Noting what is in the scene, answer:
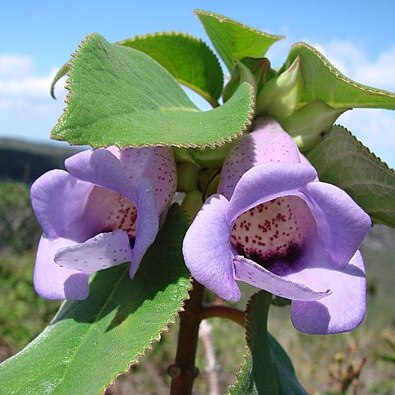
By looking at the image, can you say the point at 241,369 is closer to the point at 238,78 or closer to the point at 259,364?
the point at 259,364

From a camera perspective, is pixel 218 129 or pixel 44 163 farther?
pixel 44 163

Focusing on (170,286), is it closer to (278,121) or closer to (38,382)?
(38,382)

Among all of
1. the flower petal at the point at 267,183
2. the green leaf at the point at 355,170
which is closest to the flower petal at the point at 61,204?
the flower petal at the point at 267,183

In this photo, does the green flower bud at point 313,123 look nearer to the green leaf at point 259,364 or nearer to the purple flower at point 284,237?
the purple flower at point 284,237

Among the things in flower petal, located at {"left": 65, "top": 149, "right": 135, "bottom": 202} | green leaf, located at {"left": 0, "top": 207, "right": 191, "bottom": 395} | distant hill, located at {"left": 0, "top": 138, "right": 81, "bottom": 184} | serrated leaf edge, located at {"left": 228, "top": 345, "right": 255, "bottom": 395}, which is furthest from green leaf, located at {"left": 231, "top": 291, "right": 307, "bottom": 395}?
distant hill, located at {"left": 0, "top": 138, "right": 81, "bottom": 184}

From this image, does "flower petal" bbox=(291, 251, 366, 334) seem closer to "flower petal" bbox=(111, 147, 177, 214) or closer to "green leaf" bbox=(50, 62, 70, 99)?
"flower petal" bbox=(111, 147, 177, 214)

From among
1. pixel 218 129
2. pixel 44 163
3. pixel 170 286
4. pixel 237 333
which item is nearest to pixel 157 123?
pixel 218 129
